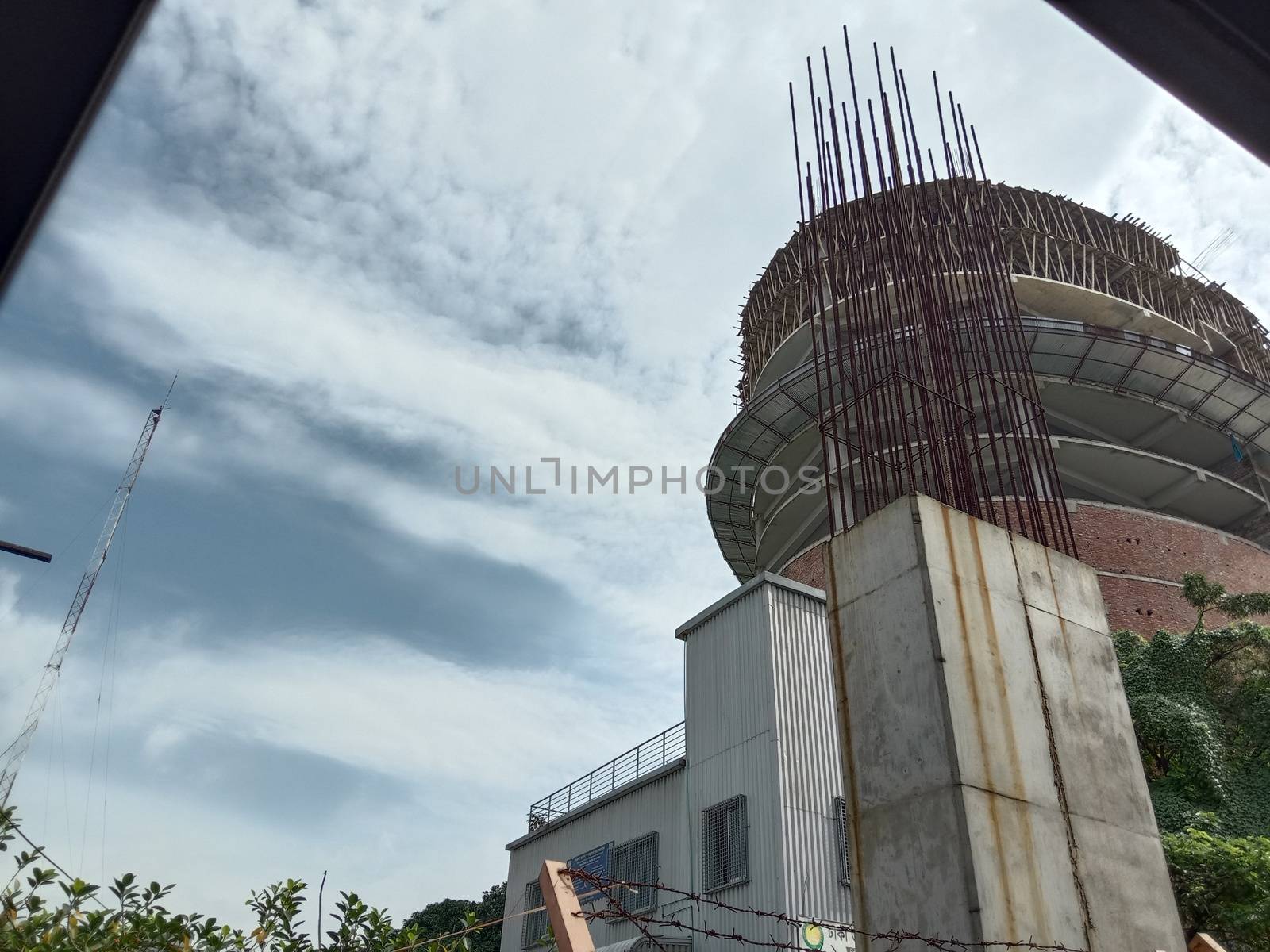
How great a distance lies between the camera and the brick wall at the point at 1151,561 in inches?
946

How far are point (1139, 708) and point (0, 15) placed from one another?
68.8ft

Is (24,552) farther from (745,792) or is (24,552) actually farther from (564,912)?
(745,792)

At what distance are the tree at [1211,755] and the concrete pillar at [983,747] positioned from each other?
7529 millimetres

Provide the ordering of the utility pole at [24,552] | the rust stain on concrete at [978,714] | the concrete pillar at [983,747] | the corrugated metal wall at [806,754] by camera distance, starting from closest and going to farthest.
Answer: the utility pole at [24,552] → the rust stain on concrete at [978,714] → the concrete pillar at [983,747] → the corrugated metal wall at [806,754]

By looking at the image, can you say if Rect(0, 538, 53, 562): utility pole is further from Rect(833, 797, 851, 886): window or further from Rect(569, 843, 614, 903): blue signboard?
Rect(569, 843, 614, 903): blue signboard

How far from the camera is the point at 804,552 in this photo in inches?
1088

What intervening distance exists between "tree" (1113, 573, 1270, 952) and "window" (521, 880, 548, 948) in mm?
11663

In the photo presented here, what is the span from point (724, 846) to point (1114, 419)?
19.3 m

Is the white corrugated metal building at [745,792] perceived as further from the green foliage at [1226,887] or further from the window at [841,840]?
the green foliage at [1226,887]

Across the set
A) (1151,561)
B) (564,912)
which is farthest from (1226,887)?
(564,912)

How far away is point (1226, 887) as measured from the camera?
44.3 feet

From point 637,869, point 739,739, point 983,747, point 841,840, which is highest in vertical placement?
point 739,739

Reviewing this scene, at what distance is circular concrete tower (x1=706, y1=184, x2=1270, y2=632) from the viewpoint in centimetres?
2517

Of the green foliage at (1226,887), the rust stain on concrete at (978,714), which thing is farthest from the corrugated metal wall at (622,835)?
the rust stain on concrete at (978,714)
